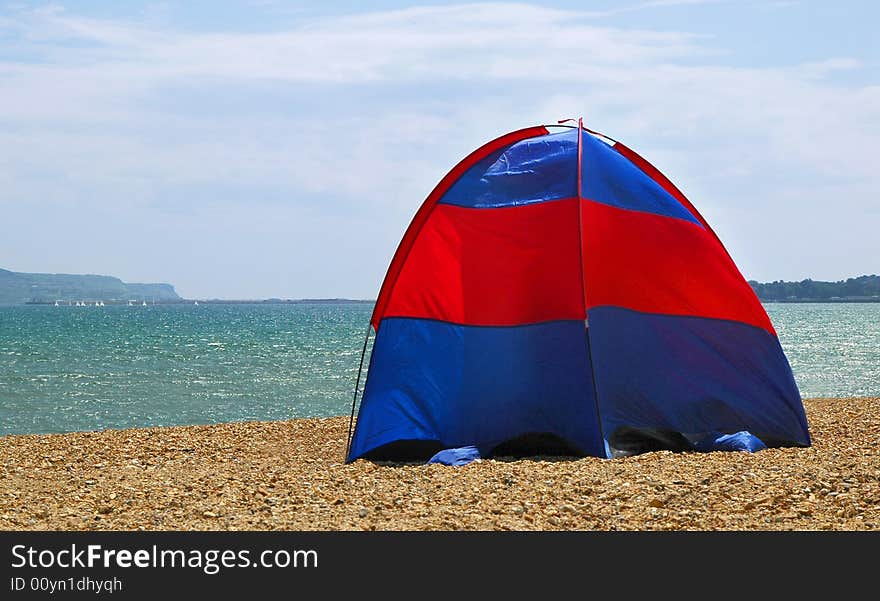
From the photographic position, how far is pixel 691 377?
9.27 metres

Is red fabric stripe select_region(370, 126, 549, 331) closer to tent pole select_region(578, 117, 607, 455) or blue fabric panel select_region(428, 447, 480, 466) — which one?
tent pole select_region(578, 117, 607, 455)

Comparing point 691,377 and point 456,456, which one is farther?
point 691,377

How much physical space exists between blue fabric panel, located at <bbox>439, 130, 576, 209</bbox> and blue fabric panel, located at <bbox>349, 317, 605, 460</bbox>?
128cm

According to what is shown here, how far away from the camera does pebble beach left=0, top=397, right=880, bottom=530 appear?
620cm

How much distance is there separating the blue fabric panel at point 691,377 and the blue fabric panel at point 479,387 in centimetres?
27

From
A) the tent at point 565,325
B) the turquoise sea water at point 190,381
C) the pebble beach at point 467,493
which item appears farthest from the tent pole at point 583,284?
the turquoise sea water at point 190,381

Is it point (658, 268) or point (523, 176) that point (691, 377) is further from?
point (523, 176)

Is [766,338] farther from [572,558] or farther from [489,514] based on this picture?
[572,558]

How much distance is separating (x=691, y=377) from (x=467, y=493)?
3.23m

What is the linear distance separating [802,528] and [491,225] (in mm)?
4491

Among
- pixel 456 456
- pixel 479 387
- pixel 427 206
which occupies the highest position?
pixel 427 206

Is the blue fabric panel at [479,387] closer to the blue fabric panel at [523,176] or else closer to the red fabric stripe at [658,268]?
the red fabric stripe at [658,268]

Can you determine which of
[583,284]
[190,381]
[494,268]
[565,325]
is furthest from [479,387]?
[190,381]

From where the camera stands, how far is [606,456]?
8.62 meters
